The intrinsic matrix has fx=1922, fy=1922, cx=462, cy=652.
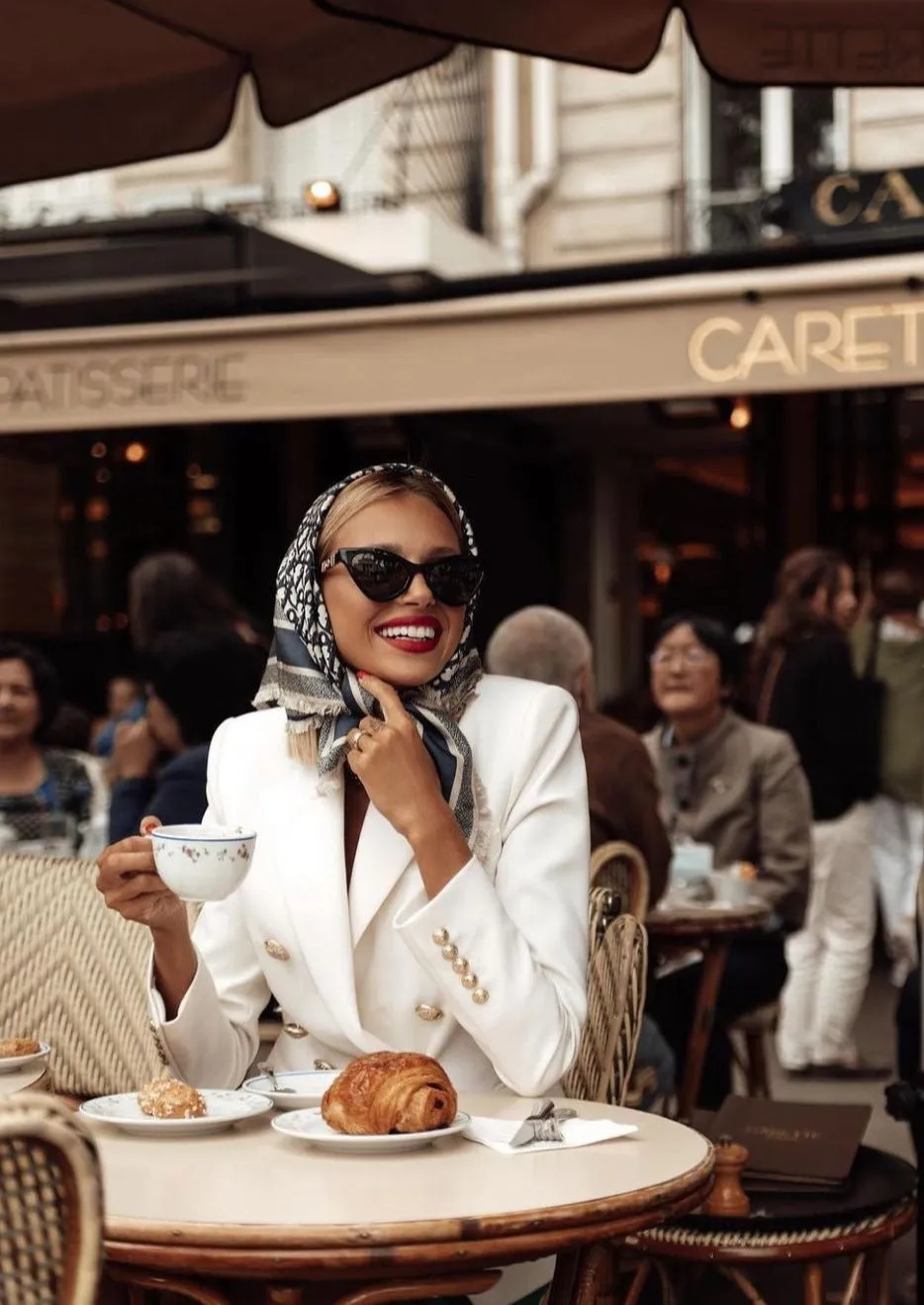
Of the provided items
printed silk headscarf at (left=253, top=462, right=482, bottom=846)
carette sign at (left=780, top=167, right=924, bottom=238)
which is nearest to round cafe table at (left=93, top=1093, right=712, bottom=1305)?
printed silk headscarf at (left=253, top=462, right=482, bottom=846)

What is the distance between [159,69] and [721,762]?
9.73ft

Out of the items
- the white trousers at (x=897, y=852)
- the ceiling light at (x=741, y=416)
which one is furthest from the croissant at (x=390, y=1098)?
the ceiling light at (x=741, y=416)

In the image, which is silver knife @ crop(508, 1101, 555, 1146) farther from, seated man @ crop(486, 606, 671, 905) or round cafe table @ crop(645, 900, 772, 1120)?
round cafe table @ crop(645, 900, 772, 1120)

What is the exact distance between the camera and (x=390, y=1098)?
2178 mm

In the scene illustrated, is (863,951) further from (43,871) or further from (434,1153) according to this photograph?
(434,1153)

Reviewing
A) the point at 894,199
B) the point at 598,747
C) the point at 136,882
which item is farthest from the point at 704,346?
the point at 894,199

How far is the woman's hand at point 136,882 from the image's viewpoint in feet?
7.64

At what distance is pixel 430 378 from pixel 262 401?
60 cm

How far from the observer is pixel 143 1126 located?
2.27m

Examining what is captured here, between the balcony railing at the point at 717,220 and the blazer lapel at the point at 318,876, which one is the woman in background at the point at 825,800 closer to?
the balcony railing at the point at 717,220

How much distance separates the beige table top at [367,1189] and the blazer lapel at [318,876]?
0.29 m

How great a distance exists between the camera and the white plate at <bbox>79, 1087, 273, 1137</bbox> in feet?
7.44

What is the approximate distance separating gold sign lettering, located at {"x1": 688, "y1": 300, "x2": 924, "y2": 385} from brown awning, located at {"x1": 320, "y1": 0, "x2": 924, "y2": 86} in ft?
5.35

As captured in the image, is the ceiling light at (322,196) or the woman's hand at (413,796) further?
the ceiling light at (322,196)
